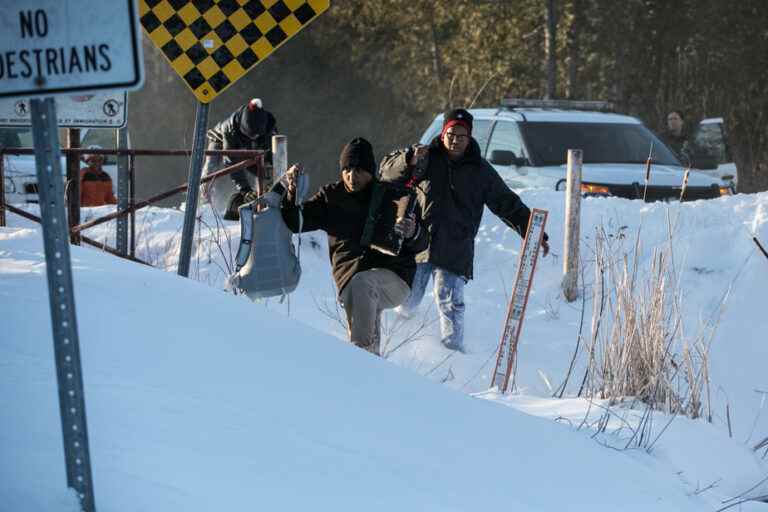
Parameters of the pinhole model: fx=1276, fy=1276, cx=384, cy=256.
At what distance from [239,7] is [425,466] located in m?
3.13

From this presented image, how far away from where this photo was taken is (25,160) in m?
13.6

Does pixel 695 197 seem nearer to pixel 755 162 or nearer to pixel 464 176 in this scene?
pixel 464 176

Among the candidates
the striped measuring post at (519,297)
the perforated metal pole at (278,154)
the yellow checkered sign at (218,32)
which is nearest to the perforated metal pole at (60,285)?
the yellow checkered sign at (218,32)

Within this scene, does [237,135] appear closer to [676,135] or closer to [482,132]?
[482,132]

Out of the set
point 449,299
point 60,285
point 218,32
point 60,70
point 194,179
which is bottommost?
point 449,299

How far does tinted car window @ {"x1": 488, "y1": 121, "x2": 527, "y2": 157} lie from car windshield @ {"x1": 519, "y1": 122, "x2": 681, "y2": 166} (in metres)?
0.08

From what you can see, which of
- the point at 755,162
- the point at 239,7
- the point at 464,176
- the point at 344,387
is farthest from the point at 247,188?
the point at 755,162

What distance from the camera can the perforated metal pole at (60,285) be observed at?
277 centimetres

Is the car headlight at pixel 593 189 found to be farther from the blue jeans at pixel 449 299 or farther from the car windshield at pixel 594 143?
the blue jeans at pixel 449 299

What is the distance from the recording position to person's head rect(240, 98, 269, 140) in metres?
10.9

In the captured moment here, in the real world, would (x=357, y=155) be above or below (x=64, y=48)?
below

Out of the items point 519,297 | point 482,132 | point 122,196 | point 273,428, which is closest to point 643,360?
point 519,297

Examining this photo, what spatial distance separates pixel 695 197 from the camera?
12.0 metres

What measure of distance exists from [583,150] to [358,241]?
589cm
